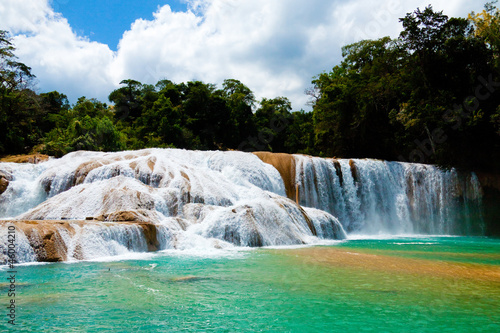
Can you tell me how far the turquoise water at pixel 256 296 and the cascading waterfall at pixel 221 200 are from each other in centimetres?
197

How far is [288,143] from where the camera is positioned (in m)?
45.5

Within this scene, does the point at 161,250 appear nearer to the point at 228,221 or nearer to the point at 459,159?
the point at 228,221

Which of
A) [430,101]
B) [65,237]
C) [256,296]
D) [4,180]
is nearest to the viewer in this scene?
[256,296]

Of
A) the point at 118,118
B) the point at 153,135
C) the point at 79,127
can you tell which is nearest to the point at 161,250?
the point at 79,127

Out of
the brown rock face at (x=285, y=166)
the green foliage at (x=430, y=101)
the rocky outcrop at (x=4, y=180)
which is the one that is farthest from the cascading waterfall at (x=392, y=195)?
the rocky outcrop at (x=4, y=180)

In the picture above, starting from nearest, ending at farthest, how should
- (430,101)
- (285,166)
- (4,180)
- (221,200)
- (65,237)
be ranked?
(65,237), (221,200), (4,180), (285,166), (430,101)

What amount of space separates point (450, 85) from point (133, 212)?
23081 millimetres

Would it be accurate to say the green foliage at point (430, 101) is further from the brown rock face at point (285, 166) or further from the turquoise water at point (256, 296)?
the turquoise water at point (256, 296)

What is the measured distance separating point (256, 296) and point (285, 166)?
16.4 meters

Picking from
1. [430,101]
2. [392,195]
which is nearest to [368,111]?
[430,101]

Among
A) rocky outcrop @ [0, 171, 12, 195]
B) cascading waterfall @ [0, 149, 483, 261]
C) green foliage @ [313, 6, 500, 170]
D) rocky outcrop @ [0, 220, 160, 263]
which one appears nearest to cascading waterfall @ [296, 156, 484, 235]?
cascading waterfall @ [0, 149, 483, 261]

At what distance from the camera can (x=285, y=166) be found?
22391 millimetres

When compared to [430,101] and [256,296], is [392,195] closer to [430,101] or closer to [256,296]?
[430,101]

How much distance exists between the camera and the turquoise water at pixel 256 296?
486 cm
